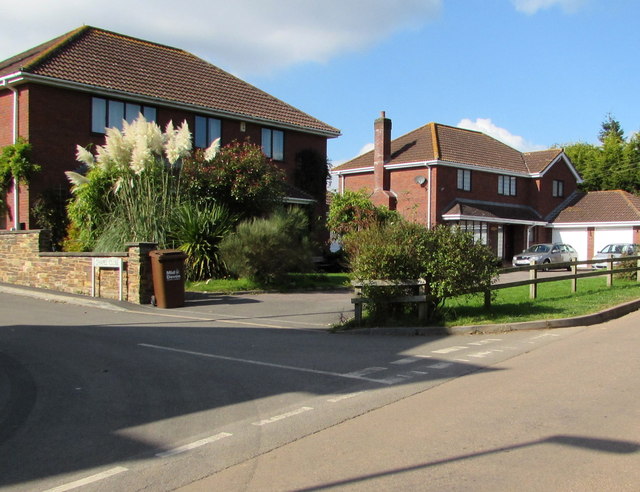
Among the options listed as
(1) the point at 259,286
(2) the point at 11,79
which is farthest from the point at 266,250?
(2) the point at 11,79

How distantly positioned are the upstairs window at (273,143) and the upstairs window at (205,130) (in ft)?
8.09

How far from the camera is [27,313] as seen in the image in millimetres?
13961

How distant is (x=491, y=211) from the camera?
130 feet

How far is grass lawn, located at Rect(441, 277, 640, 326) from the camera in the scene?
12.5 m

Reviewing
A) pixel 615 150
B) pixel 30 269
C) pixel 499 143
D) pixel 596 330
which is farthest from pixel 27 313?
pixel 615 150

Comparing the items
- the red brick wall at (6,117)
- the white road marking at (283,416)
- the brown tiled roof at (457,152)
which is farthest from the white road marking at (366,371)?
the brown tiled roof at (457,152)

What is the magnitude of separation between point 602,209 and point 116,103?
33.1 meters

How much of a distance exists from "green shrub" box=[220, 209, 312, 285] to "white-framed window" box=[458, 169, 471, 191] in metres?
20.8

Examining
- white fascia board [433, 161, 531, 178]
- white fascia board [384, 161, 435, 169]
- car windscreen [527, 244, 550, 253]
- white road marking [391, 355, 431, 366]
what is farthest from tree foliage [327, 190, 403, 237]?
white road marking [391, 355, 431, 366]

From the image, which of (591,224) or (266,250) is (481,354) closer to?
(266,250)

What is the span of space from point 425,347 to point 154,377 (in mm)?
4425

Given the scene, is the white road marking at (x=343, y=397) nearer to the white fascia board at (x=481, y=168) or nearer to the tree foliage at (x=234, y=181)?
the tree foliage at (x=234, y=181)

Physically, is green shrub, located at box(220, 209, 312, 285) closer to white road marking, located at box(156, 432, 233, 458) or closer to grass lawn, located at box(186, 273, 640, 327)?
A: grass lawn, located at box(186, 273, 640, 327)

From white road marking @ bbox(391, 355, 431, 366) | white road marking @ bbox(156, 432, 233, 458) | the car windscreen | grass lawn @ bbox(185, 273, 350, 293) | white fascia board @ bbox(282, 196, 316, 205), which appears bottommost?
white road marking @ bbox(156, 432, 233, 458)
